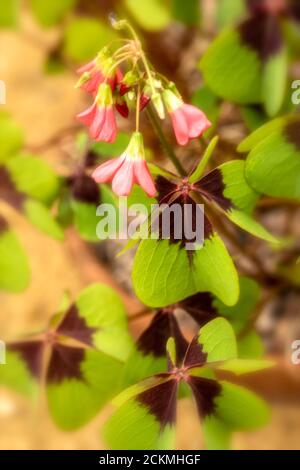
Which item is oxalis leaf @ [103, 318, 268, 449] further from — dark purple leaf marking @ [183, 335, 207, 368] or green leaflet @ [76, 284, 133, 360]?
green leaflet @ [76, 284, 133, 360]

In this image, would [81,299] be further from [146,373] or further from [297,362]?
[297,362]

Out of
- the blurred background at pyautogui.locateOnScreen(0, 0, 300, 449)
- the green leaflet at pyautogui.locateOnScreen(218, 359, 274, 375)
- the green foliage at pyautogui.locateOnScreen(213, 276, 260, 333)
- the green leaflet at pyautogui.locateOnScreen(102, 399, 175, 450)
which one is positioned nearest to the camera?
the green leaflet at pyautogui.locateOnScreen(218, 359, 274, 375)

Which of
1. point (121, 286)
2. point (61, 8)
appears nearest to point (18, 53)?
point (61, 8)

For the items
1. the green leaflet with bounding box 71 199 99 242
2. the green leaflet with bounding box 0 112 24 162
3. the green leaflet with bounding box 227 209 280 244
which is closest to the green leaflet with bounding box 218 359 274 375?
the green leaflet with bounding box 227 209 280 244

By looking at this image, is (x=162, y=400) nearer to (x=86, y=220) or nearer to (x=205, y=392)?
(x=205, y=392)

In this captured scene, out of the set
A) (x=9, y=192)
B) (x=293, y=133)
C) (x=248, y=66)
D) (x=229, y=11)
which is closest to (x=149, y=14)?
(x=229, y=11)

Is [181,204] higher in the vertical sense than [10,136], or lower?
lower

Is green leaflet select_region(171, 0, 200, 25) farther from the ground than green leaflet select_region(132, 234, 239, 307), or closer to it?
farther from the ground
